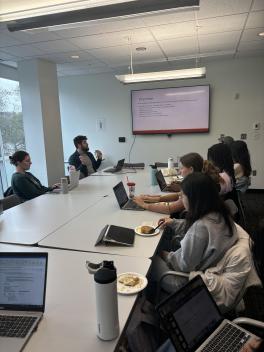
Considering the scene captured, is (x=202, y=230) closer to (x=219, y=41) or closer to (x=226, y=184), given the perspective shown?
(x=226, y=184)

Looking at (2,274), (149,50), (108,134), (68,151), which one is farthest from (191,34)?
(68,151)

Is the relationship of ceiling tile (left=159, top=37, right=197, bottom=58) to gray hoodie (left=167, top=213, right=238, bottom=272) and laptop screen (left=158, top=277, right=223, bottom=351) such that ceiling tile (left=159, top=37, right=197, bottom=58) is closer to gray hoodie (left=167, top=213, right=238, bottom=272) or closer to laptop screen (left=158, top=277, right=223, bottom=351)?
gray hoodie (left=167, top=213, right=238, bottom=272)

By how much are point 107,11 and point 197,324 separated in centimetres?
197

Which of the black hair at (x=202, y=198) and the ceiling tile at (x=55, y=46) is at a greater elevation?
the ceiling tile at (x=55, y=46)

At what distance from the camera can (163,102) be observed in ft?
18.8

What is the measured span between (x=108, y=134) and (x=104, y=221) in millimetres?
4251

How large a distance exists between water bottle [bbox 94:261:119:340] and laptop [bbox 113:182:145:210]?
156 cm

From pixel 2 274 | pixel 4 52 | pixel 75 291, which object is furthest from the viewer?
pixel 4 52

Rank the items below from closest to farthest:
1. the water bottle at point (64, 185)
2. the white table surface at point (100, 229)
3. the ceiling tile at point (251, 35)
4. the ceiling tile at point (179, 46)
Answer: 1. the white table surface at point (100, 229)
2. the water bottle at point (64, 185)
3. the ceiling tile at point (251, 35)
4. the ceiling tile at point (179, 46)

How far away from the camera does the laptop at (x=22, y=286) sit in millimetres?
1117

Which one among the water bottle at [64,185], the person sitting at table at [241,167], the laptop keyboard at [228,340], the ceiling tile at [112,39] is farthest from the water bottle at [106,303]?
the ceiling tile at [112,39]

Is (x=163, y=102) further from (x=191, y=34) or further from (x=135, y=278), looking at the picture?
(x=135, y=278)

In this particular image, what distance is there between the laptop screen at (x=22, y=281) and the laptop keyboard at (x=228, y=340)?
719 millimetres

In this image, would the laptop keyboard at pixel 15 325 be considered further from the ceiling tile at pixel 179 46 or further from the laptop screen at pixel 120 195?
the ceiling tile at pixel 179 46
